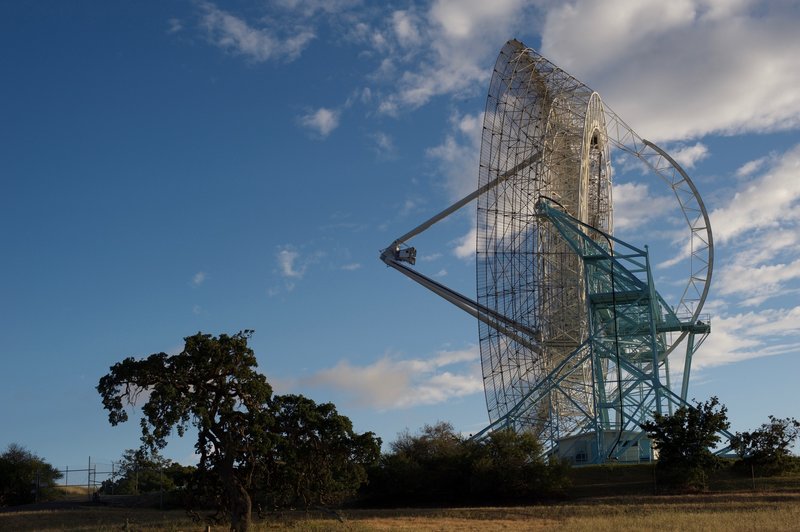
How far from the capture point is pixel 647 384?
191 feet

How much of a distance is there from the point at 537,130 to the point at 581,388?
1758 cm

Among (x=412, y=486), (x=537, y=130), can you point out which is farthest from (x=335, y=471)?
(x=537, y=130)

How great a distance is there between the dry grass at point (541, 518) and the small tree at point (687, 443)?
8.14 ft

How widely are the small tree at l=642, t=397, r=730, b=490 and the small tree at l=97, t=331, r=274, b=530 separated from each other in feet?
80.3

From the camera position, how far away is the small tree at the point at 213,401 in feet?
121

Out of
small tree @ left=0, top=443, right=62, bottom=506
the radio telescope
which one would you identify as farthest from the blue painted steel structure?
small tree @ left=0, top=443, right=62, bottom=506

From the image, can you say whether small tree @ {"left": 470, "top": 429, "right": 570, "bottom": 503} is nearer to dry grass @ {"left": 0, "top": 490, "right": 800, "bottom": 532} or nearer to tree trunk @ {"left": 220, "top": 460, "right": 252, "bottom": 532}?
dry grass @ {"left": 0, "top": 490, "right": 800, "bottom": 532}

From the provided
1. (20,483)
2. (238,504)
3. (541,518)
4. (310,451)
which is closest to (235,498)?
(238,504)

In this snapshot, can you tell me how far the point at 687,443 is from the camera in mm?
51906

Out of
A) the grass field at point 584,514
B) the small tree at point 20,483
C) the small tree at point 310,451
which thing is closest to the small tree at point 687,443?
the grass field at point 584,514

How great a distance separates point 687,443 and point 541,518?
13.4 meters

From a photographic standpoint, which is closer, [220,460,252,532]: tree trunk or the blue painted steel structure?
[220,460,252,532]: tree trunk

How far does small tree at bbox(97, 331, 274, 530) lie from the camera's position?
36.8 metres

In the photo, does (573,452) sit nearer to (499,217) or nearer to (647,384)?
(647,384)
